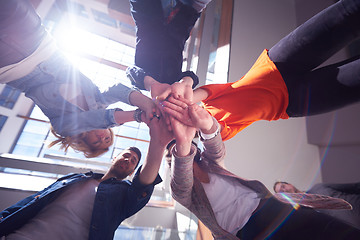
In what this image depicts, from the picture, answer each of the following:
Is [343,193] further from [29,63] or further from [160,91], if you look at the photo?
[29,63]

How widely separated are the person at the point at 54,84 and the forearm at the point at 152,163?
0.50ft

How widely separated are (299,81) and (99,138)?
4.61 feet

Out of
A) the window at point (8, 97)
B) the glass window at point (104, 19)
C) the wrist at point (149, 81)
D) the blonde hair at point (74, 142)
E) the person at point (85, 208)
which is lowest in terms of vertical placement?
the person at point (85, 208)

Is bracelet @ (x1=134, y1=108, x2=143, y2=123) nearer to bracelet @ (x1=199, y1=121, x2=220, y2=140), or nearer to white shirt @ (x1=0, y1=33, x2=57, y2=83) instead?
bracelet @ (x1=199, y1=121, x2=220, y2=140)

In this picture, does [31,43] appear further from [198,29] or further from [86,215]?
[198,29]

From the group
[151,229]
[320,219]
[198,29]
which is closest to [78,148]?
[151,229]

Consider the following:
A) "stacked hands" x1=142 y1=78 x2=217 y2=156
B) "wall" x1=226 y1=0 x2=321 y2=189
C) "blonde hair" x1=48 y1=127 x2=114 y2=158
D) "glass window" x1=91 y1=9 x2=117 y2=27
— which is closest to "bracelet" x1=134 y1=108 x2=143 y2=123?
"stacked hands" x1=142 y1=78 x2=217 y2=156

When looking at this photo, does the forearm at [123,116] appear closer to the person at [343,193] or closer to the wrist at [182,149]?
the wrist at [182,149]

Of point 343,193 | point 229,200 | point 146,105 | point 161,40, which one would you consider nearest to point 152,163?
point 146,105

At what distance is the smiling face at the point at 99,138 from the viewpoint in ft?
3.84

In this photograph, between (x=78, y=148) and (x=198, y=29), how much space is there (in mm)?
2294

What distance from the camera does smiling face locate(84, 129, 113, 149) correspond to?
117 centimetres

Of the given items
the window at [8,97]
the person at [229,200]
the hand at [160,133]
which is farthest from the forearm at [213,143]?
the window at [8,97]

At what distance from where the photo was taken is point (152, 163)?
760 mm
